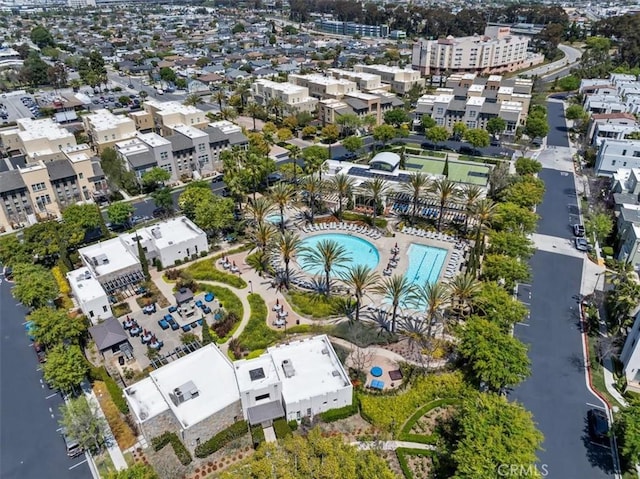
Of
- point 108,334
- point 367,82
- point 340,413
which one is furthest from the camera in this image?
point 367,82

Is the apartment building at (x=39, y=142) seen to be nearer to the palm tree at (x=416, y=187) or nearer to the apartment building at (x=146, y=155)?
the apartment building at (x=146, y=155)

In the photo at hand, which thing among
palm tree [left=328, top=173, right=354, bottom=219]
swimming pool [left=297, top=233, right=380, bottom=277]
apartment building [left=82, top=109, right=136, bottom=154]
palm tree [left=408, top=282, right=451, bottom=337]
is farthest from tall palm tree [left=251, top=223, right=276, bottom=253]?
apartment building [left=82, top=109, right=136, bottom=154]

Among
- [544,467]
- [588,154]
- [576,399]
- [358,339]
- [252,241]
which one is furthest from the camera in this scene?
[588,154]

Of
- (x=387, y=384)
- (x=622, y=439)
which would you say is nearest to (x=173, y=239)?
(x=387, y=384)

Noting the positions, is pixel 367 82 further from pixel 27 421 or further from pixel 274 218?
pixel 27 421

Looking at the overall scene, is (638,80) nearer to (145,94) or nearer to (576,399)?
(576,399)

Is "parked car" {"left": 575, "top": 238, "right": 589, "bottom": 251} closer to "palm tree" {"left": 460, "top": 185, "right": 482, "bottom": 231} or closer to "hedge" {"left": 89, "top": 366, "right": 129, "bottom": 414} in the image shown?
"palm tree" {"left": 460, "top": 185, "right": 482, "bottom": 231}

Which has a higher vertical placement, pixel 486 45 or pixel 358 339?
pixel 486 45

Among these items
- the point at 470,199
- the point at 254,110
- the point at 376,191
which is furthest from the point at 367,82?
the point at 470,199
